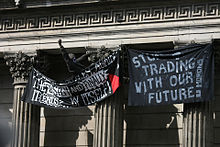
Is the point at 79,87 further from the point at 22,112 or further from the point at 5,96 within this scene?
the point at 5,96

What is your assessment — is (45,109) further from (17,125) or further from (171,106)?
(171,106)

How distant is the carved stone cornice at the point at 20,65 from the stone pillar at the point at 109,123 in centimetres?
381

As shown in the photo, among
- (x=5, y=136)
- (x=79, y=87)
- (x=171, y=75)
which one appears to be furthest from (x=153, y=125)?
(x=5, y=136)

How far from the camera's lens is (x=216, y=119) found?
31.3 m

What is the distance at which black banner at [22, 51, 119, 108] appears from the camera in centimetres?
3108

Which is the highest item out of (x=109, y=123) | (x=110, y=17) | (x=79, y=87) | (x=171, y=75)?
(x=110, y=17)

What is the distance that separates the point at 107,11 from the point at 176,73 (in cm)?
441

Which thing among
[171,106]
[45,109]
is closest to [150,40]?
[171,106]

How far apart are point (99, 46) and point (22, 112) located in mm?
4521

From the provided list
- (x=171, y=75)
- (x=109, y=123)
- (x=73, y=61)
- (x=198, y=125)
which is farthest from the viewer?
(x=73, y=61)

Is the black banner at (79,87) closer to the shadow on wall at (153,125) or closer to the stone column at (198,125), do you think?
the shadow on wall at (153,125)

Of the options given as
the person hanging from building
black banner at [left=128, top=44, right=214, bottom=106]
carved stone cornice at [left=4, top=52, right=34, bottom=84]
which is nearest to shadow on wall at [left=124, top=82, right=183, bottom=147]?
black banner at [left=128, top=44, right=214, bottom=106]

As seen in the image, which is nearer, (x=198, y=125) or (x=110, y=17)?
(x=198, y=125)

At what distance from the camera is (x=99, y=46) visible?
3183 centimetres
